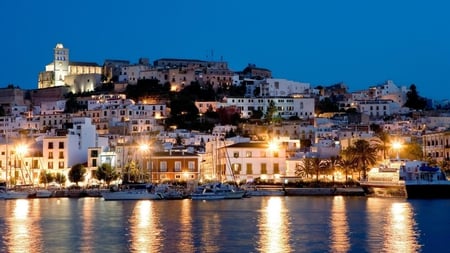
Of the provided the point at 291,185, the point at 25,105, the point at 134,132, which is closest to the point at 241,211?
the point at 291,185

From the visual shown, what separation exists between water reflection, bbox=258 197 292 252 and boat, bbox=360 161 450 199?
1143 cm

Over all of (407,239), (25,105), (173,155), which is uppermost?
(25,105)

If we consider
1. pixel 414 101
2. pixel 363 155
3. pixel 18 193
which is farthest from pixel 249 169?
pixel 414 101

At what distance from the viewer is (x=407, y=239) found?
27.8 metres

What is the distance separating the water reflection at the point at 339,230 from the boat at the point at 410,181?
35.0ft

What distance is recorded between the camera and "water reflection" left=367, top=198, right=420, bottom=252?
26027 mm

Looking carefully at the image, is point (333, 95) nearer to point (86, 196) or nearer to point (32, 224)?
point (86, 196)

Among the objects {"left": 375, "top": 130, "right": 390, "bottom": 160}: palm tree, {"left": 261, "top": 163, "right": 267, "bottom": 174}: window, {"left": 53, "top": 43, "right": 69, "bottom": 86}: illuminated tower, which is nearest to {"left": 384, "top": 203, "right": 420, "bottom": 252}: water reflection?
{"left": 261, "top": 163, "right": 267, "bottom": 174}: window

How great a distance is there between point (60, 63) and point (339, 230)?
94064 mm

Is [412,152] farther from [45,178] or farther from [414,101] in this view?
[414,101]

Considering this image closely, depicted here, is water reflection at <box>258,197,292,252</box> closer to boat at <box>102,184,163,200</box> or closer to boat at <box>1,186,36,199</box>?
boat at <box>102,184,163,200</box>

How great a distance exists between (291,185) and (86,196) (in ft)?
51.2

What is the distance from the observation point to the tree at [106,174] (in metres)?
63.1

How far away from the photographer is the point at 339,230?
30.7m
